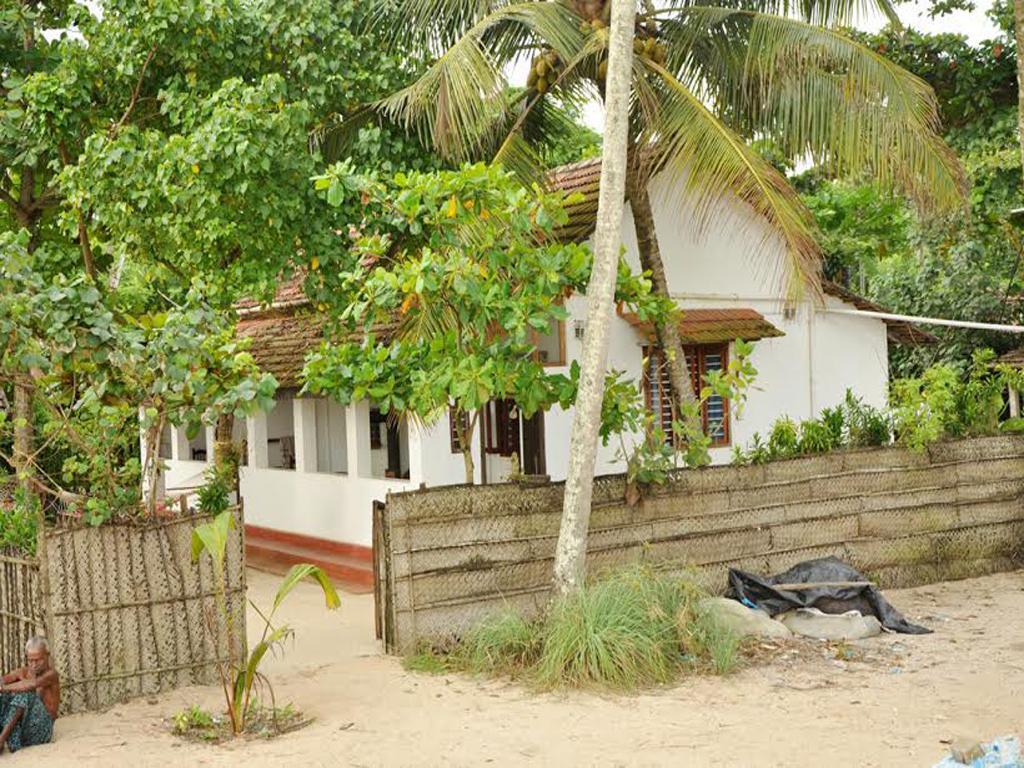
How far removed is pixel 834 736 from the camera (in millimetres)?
6945

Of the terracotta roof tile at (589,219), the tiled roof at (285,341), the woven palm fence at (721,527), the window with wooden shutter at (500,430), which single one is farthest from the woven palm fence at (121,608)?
the window with wooden shutter at (500,430)

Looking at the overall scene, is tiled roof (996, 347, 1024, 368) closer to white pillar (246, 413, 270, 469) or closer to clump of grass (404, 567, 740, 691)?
white pillar (246, 413, 270, 469)

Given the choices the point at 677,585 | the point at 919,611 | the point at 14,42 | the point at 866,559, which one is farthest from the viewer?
the point at 14,42

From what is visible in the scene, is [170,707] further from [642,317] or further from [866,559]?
[866,559]

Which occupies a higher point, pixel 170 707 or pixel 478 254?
pixel 478 254

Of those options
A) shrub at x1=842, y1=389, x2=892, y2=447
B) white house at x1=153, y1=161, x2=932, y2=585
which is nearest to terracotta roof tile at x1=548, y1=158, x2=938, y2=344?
white house at x1=153, y1=161, x2=932, y2=585

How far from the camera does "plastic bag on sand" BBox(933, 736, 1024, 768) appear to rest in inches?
210

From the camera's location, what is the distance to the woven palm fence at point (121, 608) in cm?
777

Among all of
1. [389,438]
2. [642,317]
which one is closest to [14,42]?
[389,438]

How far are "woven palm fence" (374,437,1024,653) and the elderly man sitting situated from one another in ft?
8.49

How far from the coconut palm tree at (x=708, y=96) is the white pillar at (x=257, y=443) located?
5578 millimetres

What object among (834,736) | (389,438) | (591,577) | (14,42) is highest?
(14,42)

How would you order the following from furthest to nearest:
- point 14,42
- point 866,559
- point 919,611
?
point 14,42
point 866,559
point 919,611

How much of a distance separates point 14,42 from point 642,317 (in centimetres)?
765
